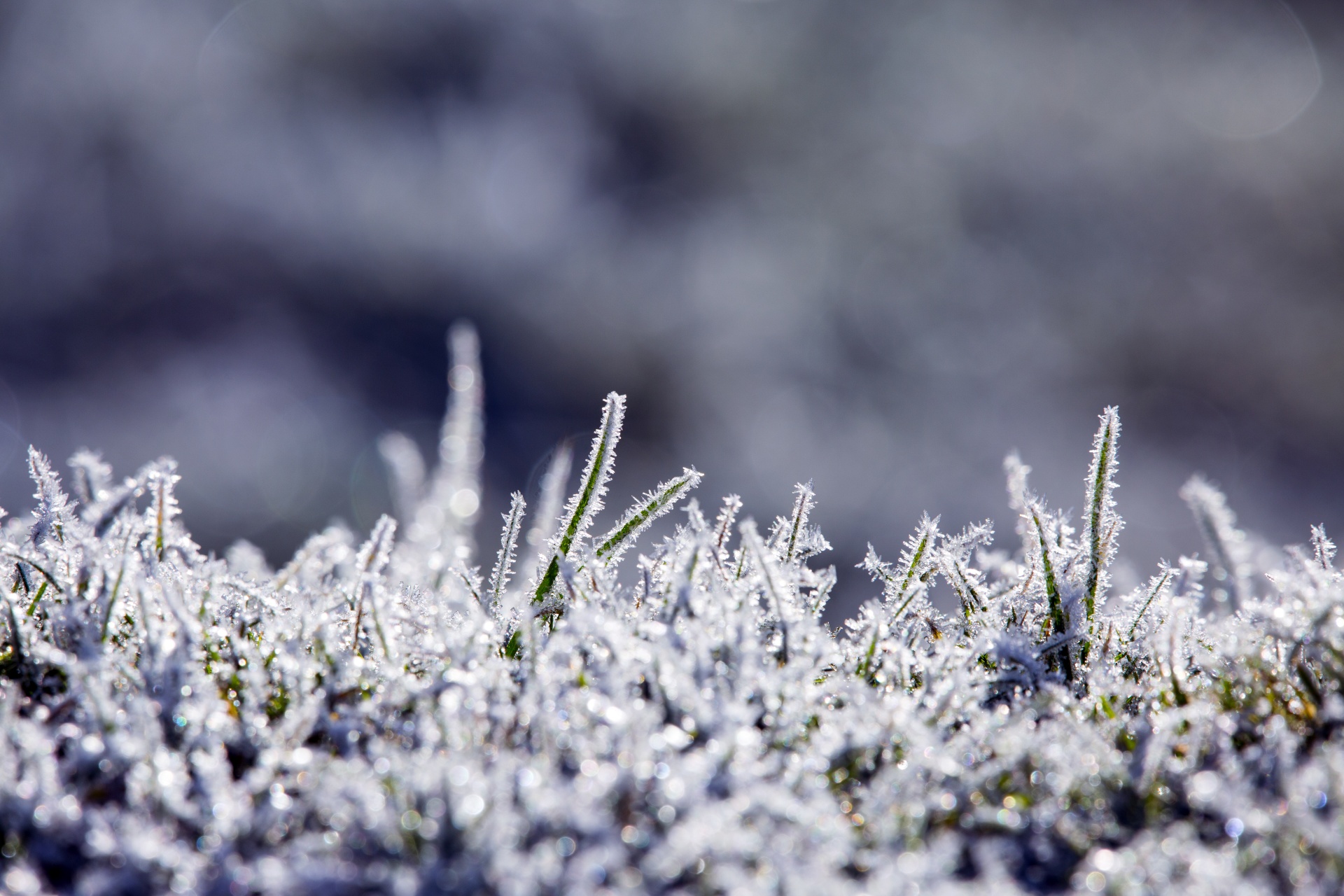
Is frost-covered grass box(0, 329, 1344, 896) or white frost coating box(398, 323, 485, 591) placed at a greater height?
white frost coating box(398, 323, 485, 591)

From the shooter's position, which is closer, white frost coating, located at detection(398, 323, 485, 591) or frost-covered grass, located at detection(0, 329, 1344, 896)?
frost-covered grass, located at detection(0, 329, 1344, 896)

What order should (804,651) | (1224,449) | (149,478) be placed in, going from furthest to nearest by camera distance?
(1224,449), (149,478), (804,651)

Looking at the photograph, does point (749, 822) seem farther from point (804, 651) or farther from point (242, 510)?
point (242, 510)

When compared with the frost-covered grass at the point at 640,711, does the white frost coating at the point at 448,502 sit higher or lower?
higher

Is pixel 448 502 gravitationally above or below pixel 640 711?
above

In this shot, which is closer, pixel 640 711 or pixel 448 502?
pixel 640 711

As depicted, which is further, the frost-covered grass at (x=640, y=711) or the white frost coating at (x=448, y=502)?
the white frost coating at (x=448, y=502)

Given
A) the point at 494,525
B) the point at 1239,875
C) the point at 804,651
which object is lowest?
the point at 1239,875

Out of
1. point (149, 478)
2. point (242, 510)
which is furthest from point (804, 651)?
point (242, 510)
